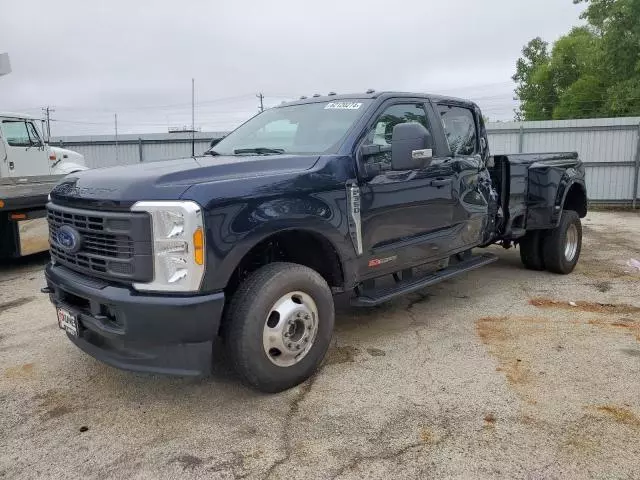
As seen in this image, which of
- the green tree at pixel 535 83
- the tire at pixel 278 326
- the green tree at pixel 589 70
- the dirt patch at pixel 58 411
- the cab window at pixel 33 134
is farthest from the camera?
the green tree at pixel 535 83

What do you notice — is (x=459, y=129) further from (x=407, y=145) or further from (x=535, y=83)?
(x=535, y=83)

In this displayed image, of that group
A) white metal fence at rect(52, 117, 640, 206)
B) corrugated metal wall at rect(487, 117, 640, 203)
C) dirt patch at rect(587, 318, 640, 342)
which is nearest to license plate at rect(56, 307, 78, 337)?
dirt patch at rect(587, 318, 640, 342)

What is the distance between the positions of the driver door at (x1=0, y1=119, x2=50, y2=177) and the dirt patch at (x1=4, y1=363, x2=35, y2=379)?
793cm

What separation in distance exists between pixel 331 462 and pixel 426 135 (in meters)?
2.35

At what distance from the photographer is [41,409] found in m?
3.44

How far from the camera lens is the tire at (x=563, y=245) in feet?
21.7

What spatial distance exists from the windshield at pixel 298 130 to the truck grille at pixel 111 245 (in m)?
1.35

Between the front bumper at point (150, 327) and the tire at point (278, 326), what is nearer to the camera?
the front bumper at point (150, 327)

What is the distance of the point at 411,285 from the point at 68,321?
2605 millimetres

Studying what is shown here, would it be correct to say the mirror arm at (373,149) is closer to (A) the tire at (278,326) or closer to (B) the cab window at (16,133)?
(A) the tire at (278,326)

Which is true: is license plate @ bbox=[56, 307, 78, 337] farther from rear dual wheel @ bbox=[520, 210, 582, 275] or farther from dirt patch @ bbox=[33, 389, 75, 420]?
rear dual wheel @ bbox=[520, 210, 582, 275]

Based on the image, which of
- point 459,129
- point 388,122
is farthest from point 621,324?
point 388,122

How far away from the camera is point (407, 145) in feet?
12.8

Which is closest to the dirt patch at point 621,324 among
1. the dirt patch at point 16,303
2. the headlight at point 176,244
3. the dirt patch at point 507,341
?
the dirt patch at point 507,341
